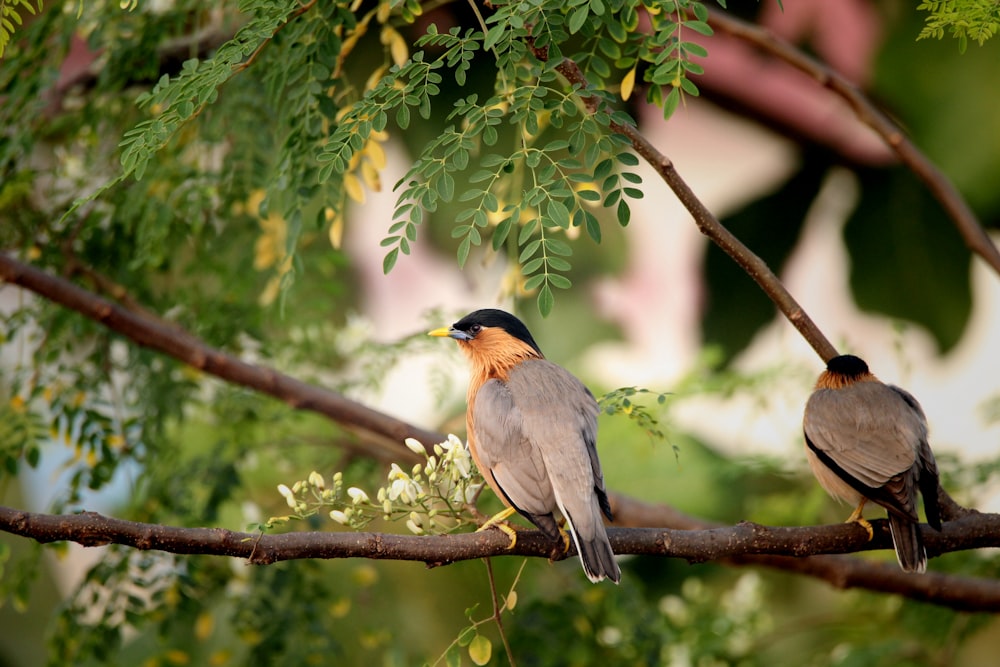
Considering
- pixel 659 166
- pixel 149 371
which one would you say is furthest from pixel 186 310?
pixel 659 166

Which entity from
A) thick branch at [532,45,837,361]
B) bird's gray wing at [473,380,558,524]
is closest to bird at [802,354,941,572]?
thick branch at [532,45,837,361]

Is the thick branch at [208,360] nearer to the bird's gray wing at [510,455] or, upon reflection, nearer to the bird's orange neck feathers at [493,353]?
the bird's orange neck feathers at [493,353]

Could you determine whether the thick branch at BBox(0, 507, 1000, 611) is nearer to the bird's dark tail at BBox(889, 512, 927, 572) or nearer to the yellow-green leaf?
the bird's dark tail at BBox(889, 512, 927, 572)

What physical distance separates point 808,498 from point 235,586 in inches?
62.3

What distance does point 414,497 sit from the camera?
148 centimetres

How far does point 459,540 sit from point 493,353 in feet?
1.66

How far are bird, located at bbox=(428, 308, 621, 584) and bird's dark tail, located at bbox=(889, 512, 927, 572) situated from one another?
0.45m

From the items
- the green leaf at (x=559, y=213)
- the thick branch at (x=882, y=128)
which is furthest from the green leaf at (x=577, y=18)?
the thick branch at (x=882, y=128)

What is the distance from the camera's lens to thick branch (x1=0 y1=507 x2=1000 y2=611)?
1236 millimetres

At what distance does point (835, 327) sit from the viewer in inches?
158

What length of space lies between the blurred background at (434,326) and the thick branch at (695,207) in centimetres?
23

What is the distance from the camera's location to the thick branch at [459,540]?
4.06 feet

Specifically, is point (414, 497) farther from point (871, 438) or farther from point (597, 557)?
point (871, 438)

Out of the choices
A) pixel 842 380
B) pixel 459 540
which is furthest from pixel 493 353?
pixel 842 380
